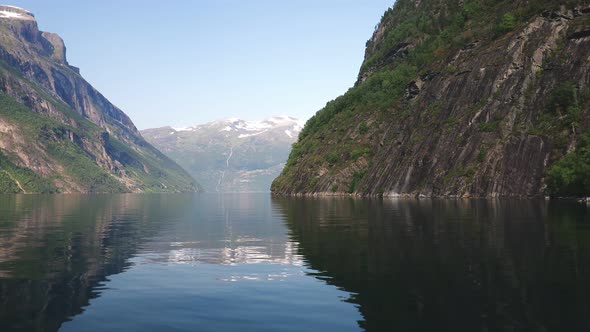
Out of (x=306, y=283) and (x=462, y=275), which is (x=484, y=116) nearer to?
(x=462, y=275)

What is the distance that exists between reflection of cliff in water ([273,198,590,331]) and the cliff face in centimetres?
7344

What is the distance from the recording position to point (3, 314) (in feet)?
58.6

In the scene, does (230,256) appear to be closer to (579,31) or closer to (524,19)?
(579,31)

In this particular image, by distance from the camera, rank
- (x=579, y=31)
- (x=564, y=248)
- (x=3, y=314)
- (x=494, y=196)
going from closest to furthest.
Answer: (x=3, y=314) → (x=564, y=248) → (x=494, y=196) → (x=579, y=31)

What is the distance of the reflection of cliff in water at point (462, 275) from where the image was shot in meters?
17.1

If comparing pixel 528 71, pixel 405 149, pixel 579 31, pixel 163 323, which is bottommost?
pixel 163 323

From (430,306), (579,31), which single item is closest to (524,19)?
(579,31)

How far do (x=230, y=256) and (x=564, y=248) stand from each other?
19.2 metres

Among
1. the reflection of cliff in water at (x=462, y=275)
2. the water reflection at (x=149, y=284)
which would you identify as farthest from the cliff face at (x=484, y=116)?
the water reflection at (x=149, y=284)

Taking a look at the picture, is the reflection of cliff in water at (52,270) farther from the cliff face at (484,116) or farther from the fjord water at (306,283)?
the cliff face at (484,116)

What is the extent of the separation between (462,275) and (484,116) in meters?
112

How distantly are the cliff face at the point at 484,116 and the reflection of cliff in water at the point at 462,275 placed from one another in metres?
73.4

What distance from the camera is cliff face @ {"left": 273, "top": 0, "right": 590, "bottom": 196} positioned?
114 meters

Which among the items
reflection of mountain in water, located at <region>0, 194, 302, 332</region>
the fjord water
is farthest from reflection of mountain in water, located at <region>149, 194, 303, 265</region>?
the fjord water
